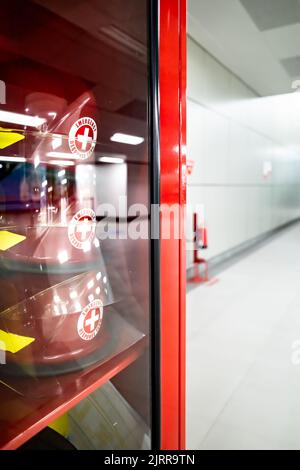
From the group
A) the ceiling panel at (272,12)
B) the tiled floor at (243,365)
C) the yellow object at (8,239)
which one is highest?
the ceiling panel at (272,12)

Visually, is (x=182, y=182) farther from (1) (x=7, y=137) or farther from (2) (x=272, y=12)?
(2) (x=272, y=12)

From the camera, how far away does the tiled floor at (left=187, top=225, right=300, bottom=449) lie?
1834 mm

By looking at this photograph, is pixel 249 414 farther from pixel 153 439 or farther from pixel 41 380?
pixel 41 380

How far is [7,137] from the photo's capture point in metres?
0.70

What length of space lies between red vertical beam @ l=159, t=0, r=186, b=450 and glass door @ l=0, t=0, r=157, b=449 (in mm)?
50

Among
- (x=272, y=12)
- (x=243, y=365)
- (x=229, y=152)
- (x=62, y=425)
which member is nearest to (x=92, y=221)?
(x=62, y=425)

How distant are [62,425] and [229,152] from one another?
591 cm

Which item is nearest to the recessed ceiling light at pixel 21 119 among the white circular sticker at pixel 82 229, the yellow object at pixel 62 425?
the white circular sticker at pixel 82 229

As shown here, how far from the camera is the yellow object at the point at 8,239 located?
73 cm

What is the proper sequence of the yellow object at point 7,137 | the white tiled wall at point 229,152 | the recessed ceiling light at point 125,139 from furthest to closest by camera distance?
the white tiled wall at point 229,152, the recessed ceiling light at point 125,139, the yellow object at point 7,137

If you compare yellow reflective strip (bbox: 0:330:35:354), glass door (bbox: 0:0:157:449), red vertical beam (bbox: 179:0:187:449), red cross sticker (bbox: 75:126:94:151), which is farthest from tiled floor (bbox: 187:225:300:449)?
red cross sticker (bbox: 75:126:94:151)

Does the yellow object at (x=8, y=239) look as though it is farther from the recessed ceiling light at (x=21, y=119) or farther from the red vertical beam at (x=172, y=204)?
the red vertical beam at (x=172, y=204)

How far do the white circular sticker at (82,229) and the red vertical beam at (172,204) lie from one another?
20 centimetres

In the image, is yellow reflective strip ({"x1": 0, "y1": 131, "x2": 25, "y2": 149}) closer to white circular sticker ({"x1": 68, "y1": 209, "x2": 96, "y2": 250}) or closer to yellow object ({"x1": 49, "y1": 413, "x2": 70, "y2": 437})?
white circular sticker ({"x1": 68, "y1": 209, "x2": 96, "y2": 250})
